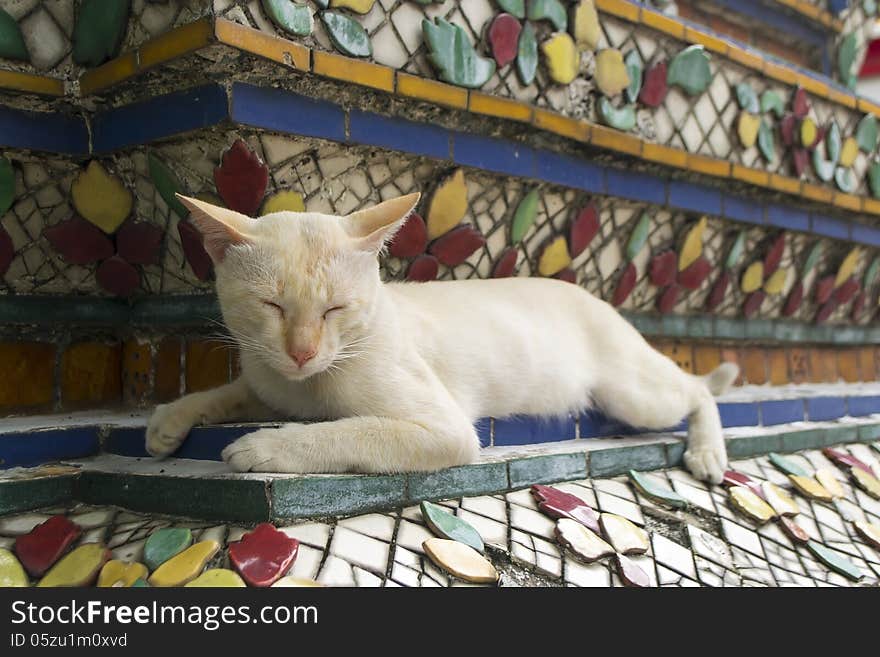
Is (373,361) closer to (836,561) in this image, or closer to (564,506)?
(564,506)

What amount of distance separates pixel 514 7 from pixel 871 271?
2.51 m

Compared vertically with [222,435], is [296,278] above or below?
above

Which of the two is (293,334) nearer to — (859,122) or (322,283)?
(322,283)

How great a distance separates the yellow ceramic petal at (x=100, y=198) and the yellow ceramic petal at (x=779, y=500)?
1773 millimetres

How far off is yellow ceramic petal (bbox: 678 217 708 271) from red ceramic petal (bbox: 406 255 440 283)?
108cm

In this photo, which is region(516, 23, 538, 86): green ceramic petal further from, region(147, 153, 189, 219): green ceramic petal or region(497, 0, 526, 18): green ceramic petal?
region(147, 153, 189, 219): green ceramic petal

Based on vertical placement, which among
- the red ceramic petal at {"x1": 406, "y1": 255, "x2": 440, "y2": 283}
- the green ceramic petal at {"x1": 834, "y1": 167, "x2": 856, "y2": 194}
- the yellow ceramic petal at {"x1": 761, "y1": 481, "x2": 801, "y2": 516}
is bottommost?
the yellow ceramic petal at {"x1": 761, "y1": 481, "x2": 801, "y2": 516}

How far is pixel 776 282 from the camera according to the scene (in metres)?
3.49

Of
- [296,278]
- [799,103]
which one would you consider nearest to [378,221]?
[296,278]

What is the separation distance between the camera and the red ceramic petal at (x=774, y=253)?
3371 millimetres

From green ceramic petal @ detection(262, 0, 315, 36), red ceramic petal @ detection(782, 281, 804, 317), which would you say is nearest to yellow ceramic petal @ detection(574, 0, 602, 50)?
green ceramic petal @ detection(262, 0, 315, 36)

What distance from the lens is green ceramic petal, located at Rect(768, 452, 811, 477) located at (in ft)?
8.29

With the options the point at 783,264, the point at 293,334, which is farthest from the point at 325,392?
the point at 783,264

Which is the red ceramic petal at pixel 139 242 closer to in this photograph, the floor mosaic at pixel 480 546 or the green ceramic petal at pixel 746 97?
the floor mosaic at pixel 480 546
